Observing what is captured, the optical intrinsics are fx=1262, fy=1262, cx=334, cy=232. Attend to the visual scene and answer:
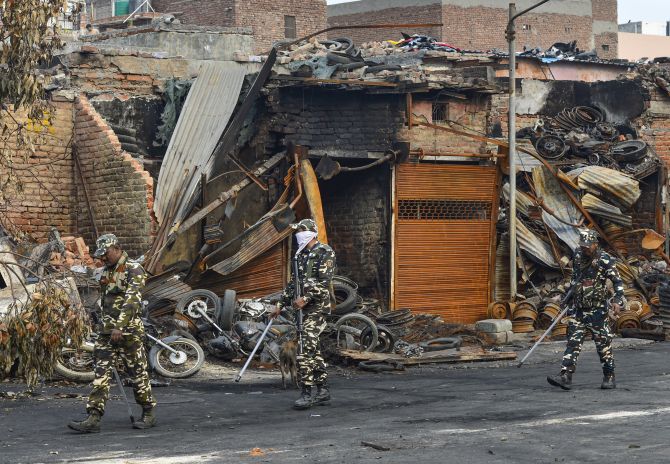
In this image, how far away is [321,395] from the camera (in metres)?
12.5

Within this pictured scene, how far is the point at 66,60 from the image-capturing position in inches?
870

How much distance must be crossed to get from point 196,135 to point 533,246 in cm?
675

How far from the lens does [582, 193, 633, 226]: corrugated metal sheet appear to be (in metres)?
24.6

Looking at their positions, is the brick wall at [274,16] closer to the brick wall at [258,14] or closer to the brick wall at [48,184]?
the brick wall at [258,14]

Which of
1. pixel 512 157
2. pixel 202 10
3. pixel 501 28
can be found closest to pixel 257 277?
pixel 512 157

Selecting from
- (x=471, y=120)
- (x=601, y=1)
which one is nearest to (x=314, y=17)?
(x=601, y=1)

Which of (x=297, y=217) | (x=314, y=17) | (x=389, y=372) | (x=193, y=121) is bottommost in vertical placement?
(x=389, y=372)

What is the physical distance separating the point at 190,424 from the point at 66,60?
1228cm

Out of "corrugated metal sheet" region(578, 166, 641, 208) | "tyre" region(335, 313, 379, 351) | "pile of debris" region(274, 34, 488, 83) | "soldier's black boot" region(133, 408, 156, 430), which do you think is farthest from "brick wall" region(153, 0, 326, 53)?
"soldier's black boot" region(133, 408, 156, 430)

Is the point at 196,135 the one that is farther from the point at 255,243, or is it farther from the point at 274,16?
the point at 274,16

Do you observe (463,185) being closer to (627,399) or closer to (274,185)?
(274,185)

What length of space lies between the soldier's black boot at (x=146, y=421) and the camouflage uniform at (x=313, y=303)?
1.86m

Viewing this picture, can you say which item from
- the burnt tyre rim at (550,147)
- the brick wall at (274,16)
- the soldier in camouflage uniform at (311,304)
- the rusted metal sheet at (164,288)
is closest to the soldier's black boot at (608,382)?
the soldier in camouflage uniform at (311,304)

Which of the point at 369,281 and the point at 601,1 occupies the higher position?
the point at 601,1
